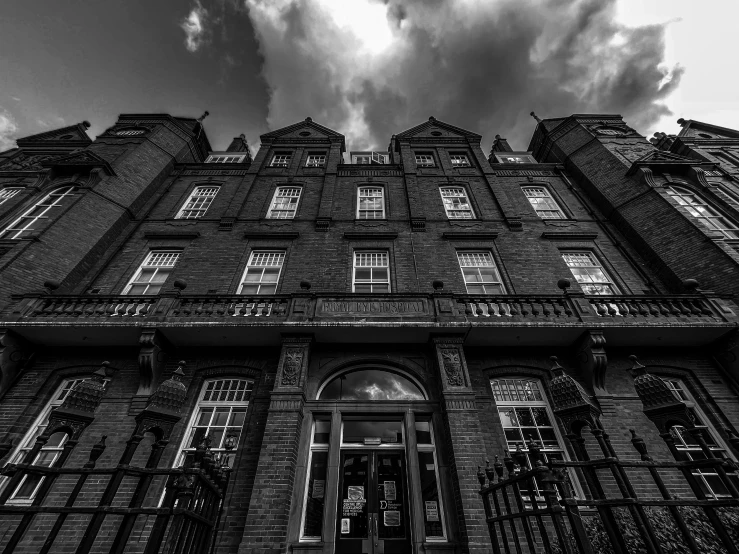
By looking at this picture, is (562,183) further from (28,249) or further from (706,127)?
(28,249)

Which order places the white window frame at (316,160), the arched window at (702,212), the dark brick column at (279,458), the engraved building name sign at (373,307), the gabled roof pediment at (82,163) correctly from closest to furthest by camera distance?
the dark brick column at (279,458) → the engraved building name sign at (373,307) → the arched window at (702,212) → the gabled roof pediment at (82,163) → the white window frame at (316,160)

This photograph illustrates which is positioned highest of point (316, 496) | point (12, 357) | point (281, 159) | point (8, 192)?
point (281, 159)

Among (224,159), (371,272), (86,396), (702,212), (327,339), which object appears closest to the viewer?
(86,396)

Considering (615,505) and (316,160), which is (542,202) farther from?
(615,505)

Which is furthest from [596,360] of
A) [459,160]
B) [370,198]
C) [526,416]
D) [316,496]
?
[459,160]

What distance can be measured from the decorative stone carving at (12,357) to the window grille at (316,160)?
12.9 m

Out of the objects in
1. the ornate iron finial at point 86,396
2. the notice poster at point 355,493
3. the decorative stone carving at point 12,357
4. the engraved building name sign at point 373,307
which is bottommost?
the notice poster at point 355,493

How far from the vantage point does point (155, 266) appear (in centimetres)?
1277

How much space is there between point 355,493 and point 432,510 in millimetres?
1690

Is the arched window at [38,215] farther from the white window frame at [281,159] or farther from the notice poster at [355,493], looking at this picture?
the notice poster at [355,493]

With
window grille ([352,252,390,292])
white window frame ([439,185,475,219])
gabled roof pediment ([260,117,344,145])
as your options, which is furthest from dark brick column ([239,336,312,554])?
gabled roof pediment ([260,117,344,145])

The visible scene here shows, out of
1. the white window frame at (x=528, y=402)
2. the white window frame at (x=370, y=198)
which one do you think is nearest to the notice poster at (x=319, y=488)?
the white window frame at (x=528, y=402)

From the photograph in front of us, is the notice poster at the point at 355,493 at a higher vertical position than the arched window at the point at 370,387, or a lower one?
lower

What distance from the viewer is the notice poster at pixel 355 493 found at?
7.55 m
